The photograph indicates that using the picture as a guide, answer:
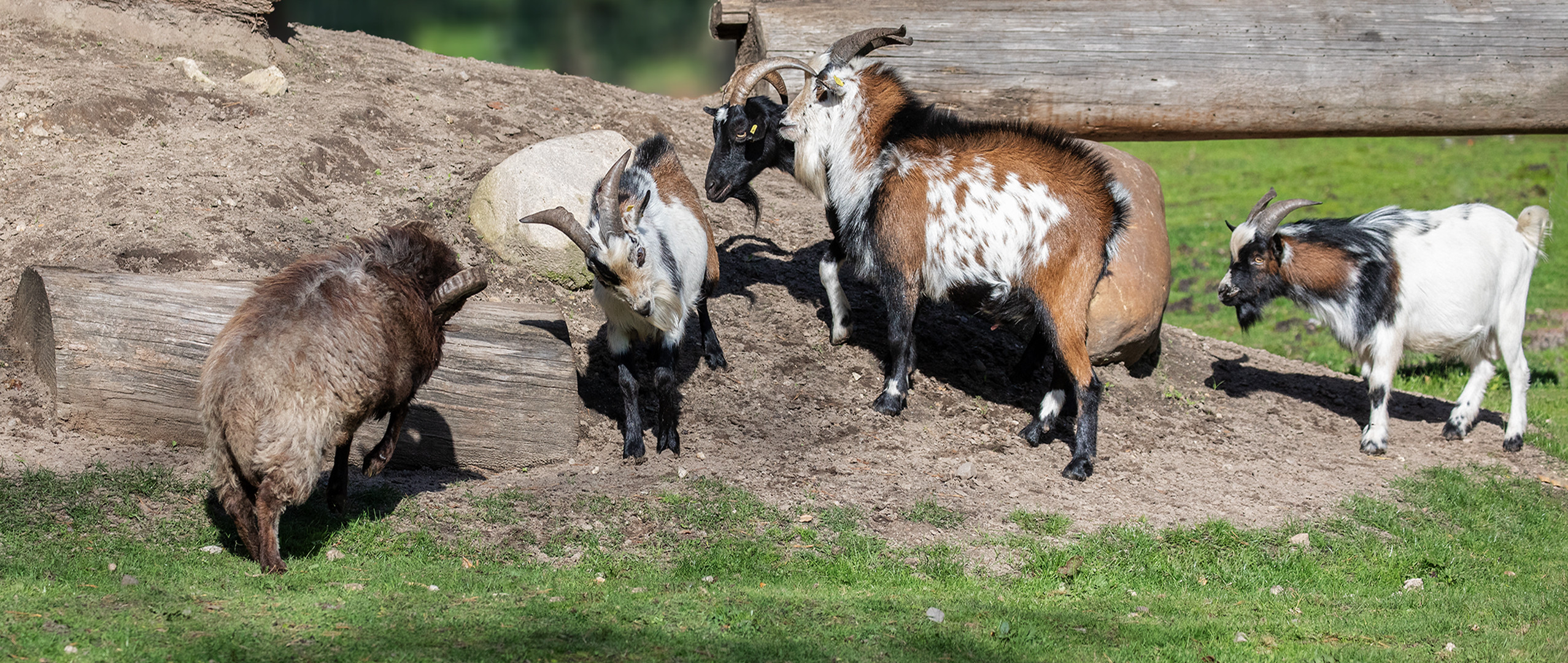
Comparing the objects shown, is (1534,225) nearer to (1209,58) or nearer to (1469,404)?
(1469,404)

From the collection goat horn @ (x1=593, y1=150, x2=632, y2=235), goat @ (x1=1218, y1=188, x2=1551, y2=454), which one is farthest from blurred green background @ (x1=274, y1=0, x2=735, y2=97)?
goat @ (x1=1218, y1=188, x2=1551, y2=454)

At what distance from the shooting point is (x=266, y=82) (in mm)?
9008

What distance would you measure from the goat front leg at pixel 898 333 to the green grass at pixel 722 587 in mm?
1535

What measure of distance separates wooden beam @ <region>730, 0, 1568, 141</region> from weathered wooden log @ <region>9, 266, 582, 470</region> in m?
3.95

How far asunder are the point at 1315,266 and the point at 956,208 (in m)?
2.65

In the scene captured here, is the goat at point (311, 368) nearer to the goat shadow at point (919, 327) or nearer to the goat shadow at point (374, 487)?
the goat shadow at point (374, 487)

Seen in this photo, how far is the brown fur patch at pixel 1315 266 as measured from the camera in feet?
24.6

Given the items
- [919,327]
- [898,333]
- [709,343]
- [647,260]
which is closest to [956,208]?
[898,333]

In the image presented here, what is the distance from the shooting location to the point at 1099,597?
5.03m

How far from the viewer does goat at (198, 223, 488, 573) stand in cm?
443

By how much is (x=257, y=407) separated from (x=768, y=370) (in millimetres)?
3731

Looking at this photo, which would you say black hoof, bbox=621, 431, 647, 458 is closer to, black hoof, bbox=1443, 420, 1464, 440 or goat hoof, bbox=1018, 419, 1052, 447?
goat hoof, bbox=1018, 419, 1052, 447

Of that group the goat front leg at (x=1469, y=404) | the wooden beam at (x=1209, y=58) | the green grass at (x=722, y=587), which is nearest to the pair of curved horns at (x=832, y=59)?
the wooden beam at (x=1209, y=58)

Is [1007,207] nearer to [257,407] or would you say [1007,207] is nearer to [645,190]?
[645,190]
